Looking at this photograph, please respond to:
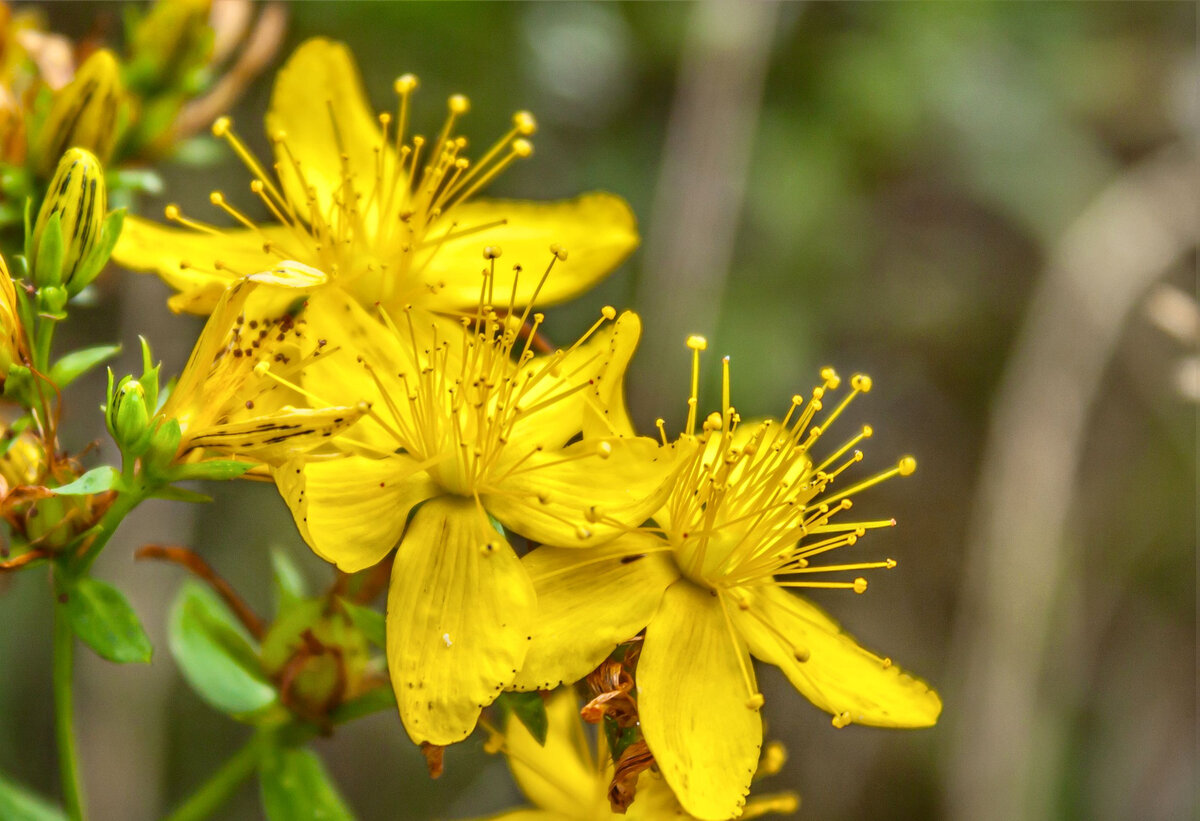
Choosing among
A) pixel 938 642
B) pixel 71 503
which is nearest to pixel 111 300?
pixel 71 503

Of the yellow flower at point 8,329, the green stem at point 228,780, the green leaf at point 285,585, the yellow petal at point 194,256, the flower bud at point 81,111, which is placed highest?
the flower bud at point 81,111

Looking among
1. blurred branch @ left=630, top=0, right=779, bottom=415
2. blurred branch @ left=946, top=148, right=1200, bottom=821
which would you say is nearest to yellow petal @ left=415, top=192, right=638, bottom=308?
blurred branch @ left=630, top=0, right=779, bottom=415

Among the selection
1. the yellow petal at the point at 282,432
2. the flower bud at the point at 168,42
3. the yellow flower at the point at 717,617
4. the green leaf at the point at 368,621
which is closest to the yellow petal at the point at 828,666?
the yellow flower at the point at 717,617

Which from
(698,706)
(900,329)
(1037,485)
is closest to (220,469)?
(698,706)

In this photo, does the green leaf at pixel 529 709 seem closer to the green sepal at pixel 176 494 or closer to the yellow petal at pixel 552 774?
the yellow petal at pixel 552 774

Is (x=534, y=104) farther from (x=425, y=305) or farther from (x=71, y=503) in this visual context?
(x=71, y=503)

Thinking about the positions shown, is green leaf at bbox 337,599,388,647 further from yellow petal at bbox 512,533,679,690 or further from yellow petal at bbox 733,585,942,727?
yellow petal at bbox 733,585,942,727

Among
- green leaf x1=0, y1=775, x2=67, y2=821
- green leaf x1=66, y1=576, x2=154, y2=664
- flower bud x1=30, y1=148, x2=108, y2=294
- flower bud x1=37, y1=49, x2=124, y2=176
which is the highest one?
flower bud x1=37, y1=49, x2=124, y2=176
